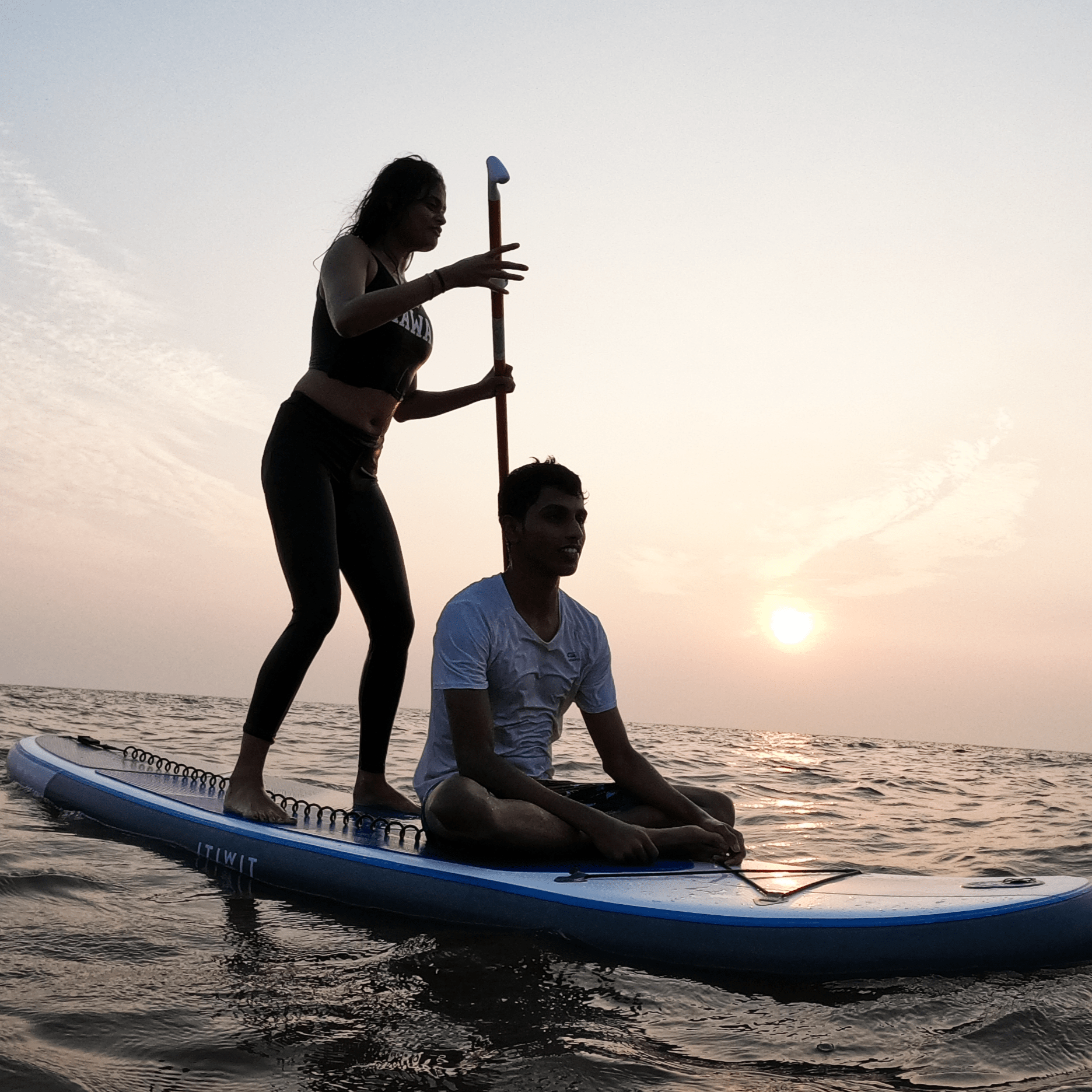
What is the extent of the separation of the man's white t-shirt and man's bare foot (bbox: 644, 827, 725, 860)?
1.35 ft

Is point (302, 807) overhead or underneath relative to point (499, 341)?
underneath

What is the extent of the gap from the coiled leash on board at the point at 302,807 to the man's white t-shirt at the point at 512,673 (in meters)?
0.25

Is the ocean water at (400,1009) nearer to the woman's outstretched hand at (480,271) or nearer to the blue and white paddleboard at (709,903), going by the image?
the blue and white paddleboard at (709,903)

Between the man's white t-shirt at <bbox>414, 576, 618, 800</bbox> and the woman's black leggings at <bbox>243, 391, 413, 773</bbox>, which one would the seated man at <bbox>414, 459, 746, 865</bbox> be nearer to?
the man's white t-shirt at <bbox>414, 576, 618, 800</bbox>

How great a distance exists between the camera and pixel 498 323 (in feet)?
14.1

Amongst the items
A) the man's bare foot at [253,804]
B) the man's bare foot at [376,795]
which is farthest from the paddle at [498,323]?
the man's bare foot at [253,804]

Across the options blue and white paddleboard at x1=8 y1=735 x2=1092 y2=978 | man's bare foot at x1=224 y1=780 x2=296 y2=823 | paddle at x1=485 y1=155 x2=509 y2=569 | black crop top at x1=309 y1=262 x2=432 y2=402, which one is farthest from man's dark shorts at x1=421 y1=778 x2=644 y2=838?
black crop top at x1=309 y1=262 x2=432 y2=402

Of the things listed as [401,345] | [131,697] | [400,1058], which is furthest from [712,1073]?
[131,697]

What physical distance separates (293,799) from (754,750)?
12044mm

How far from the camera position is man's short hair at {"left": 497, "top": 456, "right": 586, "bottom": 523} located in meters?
3.27

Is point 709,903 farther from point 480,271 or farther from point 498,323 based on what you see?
point 498,323

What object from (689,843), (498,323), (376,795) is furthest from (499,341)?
(689,843)

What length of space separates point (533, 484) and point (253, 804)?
163cm

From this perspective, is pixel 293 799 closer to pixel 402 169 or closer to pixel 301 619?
pixel 301 619
